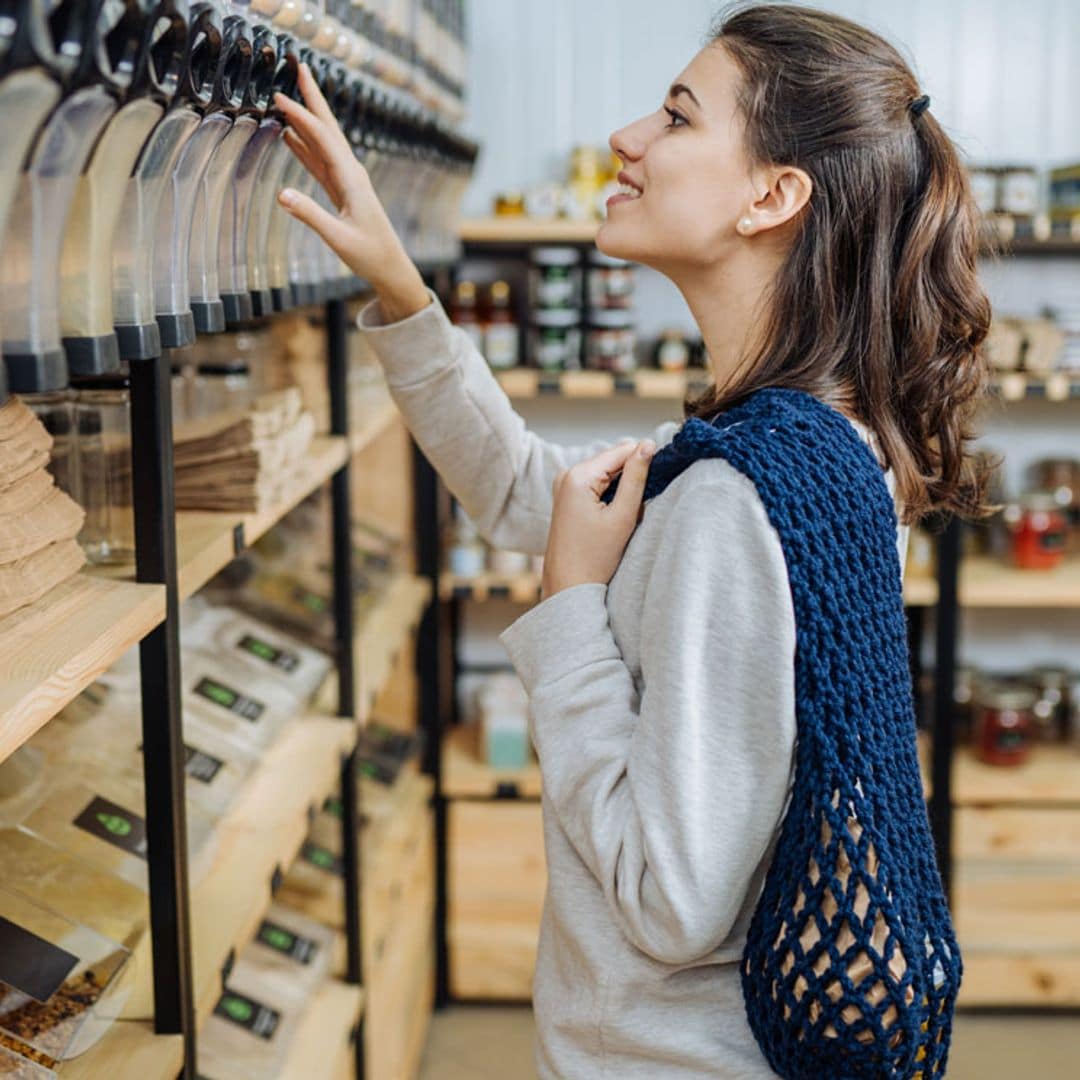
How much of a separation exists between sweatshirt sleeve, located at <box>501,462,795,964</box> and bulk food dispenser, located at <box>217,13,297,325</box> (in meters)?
0.54

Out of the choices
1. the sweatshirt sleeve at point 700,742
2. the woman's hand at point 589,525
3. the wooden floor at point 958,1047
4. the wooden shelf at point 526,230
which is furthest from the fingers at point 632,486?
the wooden floor at point 958,1047

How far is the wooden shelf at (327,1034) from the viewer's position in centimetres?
224

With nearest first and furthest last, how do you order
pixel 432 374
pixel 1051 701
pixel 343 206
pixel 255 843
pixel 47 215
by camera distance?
1. pixel 47 215
2. pixel 343 206
3. pixel 432 374
4. pixel 255 843
5. pixel 1051 701

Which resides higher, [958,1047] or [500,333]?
[500,333]

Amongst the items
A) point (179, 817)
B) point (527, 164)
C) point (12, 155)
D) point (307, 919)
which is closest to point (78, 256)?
point (12, 155)

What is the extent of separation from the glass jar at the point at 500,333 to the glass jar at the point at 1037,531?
52.0 inches

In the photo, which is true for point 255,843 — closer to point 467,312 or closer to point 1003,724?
point 467,312

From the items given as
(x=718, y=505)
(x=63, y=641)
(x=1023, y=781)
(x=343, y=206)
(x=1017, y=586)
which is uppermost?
(x=343, y=206)

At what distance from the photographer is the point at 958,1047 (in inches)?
142

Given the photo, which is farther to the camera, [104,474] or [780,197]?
[104,474]

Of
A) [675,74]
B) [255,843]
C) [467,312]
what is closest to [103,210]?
[255,843]

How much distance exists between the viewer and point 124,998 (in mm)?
1526

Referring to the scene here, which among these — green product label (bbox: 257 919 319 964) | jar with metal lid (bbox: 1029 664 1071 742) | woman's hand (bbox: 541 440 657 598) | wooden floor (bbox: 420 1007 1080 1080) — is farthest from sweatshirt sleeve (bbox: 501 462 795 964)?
jar with metal lid (bbox: 1029 664 1071 742)

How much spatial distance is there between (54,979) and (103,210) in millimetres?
713
